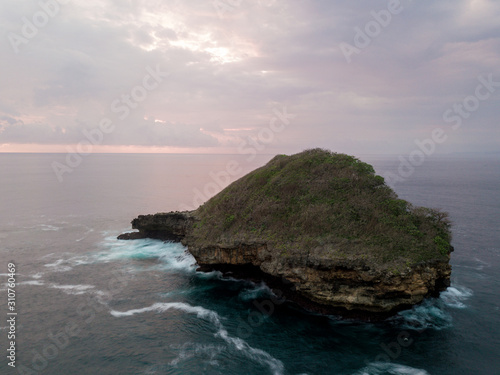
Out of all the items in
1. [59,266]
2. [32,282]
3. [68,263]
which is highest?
[68,263]

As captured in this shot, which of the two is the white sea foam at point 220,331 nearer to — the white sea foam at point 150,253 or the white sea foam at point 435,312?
the white sea foam at point 150,253

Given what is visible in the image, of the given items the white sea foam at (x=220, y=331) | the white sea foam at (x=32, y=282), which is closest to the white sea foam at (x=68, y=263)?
the white sea foam at (x=32, y=282)

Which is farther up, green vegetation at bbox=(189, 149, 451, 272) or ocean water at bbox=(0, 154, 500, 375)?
green vegetation at bbox=(189, 149, 451, 272)

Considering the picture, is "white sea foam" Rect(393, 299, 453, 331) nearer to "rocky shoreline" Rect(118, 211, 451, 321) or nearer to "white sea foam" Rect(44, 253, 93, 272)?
"rocky shoreline" Rect(118, 211, 451, 321)

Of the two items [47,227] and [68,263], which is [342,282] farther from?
[47,227]

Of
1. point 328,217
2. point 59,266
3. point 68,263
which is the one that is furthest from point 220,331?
point 68,263

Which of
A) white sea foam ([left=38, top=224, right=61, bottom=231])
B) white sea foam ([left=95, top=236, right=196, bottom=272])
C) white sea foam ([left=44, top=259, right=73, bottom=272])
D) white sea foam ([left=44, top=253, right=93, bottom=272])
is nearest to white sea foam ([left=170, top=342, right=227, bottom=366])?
white sea foam ([left=95, top=236, right=196, bottom=272])
